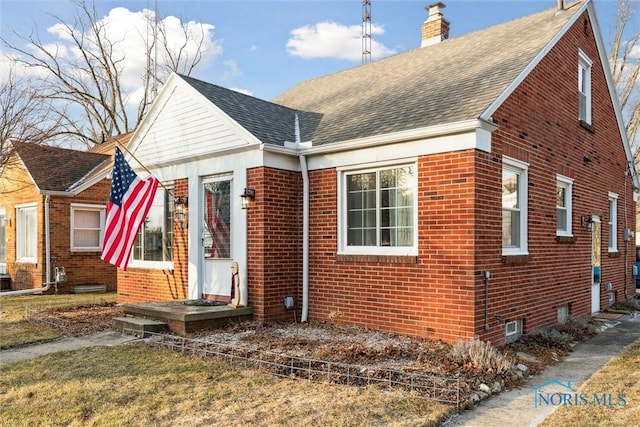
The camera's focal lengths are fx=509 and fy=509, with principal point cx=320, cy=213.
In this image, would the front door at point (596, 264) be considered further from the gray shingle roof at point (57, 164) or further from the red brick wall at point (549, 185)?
the gray shingle roof at point (57, 164)

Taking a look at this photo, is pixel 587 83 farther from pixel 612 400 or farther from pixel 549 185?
pixel 612 400

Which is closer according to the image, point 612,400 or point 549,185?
point 612,400

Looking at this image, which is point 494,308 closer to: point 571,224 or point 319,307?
point 319,307

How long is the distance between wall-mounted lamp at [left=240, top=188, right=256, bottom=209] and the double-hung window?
2.25m

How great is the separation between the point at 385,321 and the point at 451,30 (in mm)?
9772

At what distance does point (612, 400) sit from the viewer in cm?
522

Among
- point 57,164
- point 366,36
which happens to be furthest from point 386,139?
point 57,164

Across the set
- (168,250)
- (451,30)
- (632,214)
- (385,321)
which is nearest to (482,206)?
(385,321)

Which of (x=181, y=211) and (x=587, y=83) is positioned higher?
(x=587, y=83)

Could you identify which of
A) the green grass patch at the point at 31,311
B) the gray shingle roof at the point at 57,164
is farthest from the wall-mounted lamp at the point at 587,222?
the gray shingle roof at the point at 57,164

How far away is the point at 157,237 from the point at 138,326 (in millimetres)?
3213

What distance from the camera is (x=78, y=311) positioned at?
11.3m

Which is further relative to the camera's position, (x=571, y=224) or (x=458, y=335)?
(x=571, y=224)

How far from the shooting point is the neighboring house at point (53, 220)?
15.5 metres
